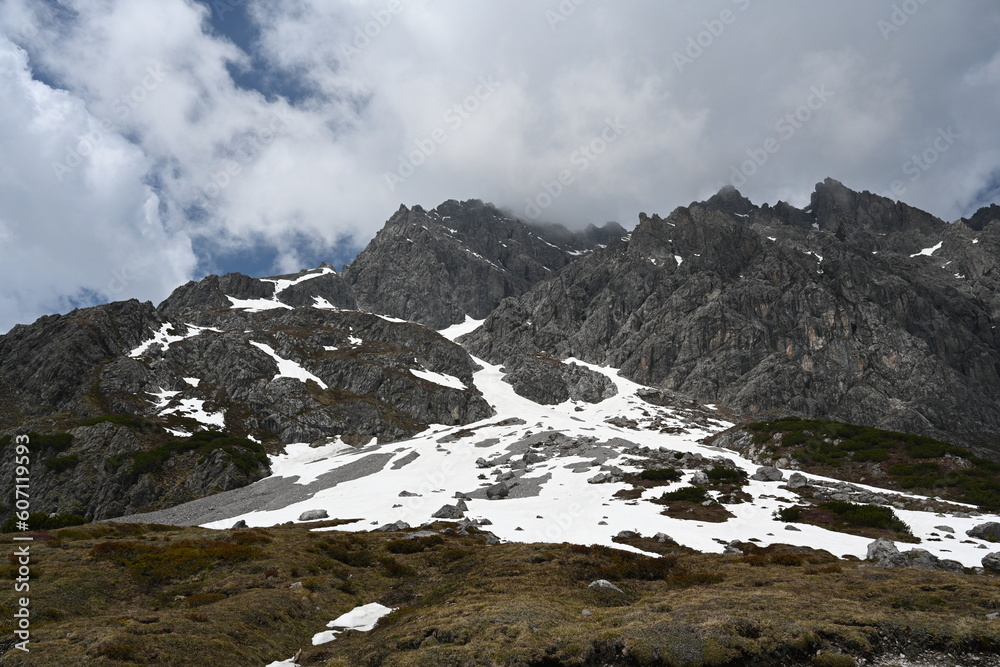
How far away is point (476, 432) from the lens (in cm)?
10744

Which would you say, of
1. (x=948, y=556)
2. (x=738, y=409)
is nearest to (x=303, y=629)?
(x=948, y=556)

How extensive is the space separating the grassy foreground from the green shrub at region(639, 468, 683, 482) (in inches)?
1072

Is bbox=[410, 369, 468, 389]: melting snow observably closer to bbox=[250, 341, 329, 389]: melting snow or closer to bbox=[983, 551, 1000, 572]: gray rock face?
bbox=[250, 341, 329, 389]: melting snow

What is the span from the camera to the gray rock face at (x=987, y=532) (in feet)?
115

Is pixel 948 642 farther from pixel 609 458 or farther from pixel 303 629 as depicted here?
pixel 609 458

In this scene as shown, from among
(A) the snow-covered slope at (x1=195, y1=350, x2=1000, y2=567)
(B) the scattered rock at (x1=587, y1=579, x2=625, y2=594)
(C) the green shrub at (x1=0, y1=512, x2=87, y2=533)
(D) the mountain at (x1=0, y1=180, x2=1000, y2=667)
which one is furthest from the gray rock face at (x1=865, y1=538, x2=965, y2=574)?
(C) the green shrub at (x1=0, y1=512, x2=87, y2=533)

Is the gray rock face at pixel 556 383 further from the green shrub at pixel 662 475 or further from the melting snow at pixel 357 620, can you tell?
the melting snow at pixel 357 620

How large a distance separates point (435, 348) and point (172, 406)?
299 feet

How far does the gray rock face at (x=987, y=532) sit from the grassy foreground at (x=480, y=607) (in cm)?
1998

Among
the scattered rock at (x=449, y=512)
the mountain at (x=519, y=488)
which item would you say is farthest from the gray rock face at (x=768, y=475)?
the scattered rock at (x=449, y=512)

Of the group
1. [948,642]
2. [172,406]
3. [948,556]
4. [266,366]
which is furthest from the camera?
[266,366]

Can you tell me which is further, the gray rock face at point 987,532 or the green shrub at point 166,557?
the gray rock face at point 987,532

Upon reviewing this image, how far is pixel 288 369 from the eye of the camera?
14912 cm

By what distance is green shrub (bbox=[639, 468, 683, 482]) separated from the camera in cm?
5671
